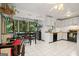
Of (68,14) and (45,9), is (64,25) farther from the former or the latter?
(45,9)

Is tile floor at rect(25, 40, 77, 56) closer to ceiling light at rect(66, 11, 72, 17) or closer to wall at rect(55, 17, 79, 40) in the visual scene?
wall at rect(55, 17, 79, 40)

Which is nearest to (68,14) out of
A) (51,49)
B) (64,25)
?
(64,25)

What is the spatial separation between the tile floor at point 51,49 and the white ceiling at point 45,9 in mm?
509

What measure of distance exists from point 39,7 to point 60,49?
2.77ft

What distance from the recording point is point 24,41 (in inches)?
74.6

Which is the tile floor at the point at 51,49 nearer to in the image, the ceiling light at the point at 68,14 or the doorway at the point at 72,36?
the doorway at the point at 72,36

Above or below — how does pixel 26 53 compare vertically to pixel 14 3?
below

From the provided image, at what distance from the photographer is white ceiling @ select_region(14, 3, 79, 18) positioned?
5.94ft

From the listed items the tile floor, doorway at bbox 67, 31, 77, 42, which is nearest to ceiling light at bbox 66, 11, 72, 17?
doorway at bbox 67, 31, 77, 42

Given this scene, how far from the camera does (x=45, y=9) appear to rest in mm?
1849

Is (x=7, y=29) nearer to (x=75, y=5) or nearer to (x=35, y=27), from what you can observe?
(x=35, y=27)

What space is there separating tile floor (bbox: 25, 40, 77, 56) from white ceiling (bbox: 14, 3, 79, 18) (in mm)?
509

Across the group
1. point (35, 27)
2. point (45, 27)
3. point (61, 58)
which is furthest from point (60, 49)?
point (35, 27)

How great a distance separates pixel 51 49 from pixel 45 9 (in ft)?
2.40
